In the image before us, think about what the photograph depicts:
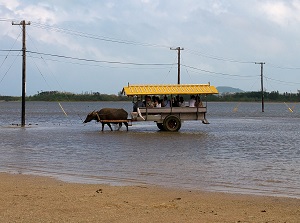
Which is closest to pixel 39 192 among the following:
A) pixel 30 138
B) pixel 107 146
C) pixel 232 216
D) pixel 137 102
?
pixel 232 216

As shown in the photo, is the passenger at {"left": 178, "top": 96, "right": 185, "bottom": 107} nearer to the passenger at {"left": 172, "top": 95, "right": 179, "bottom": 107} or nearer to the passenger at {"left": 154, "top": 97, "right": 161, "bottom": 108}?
the passenger at {"left": 172, "top": 95, "right": 179, "bottom": 107}

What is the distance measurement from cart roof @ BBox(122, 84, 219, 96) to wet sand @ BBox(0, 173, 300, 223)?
18736 mm

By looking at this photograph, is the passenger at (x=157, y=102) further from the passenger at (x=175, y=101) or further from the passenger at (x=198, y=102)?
the passenger at (x=198, y=102)

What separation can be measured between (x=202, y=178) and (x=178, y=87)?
58.3 feet

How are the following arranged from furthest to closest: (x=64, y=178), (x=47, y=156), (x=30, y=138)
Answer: (x=30, y=138) < (x=47, y=156) < (x=64, y=178)

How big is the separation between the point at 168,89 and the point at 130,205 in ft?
71.2

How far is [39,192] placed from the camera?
11602 millimetres

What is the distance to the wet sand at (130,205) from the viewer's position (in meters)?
9.20

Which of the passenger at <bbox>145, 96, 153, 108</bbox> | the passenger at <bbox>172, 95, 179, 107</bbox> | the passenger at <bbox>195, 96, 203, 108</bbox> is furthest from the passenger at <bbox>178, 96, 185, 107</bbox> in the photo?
the passenger at <bbox>145, 96, 153, 108</bbox>

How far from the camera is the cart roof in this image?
31.4 meters

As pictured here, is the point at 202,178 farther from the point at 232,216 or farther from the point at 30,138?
the point at 30,138

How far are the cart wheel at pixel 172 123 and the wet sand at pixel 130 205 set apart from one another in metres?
19.2

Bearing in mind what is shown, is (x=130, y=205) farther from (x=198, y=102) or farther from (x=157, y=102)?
(x=198, y=102)

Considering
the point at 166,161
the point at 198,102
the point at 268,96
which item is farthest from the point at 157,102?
the point at 268,96
